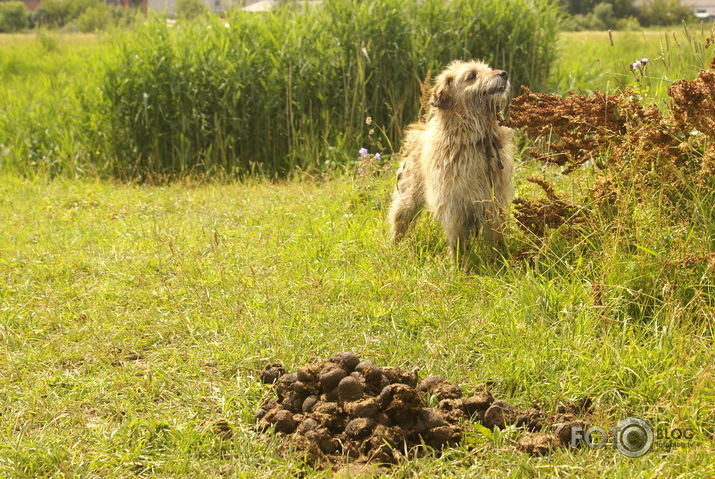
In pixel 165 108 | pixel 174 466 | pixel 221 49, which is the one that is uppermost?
pixel 221 49

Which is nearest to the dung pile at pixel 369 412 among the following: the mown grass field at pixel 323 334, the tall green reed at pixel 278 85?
the mown grass field at pixel 323 334

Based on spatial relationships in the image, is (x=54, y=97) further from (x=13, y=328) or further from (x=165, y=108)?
(x=13, y=328)

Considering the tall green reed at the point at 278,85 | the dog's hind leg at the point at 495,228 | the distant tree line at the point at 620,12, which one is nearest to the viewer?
the dog's hind leg at the point at 495,228

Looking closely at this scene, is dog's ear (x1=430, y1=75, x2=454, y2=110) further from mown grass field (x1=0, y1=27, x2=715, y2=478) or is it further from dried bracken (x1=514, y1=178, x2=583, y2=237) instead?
mown grass field (x1=0, y1=27, x2=715, y2=478)

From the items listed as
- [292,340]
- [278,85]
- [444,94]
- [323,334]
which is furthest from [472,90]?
[278,85]

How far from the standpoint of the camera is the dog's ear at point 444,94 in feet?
15.1

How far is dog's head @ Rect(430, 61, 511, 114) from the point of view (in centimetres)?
446

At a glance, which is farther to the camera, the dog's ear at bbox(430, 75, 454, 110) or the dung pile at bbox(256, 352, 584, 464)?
the dog's ear at bbox(430, 75, 454, 110)

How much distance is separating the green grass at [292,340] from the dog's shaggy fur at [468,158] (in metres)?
0.28

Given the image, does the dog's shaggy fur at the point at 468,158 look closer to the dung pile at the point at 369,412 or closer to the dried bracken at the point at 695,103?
the dried bracken at the point at 695,103

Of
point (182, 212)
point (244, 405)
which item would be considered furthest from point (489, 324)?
point (182, 212)

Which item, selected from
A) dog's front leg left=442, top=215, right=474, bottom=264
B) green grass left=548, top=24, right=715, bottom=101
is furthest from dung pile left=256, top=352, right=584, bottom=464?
green grass left=548, top=24, right=715, bottom=101

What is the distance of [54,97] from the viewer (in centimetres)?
1034

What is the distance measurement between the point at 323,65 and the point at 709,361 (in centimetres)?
599
